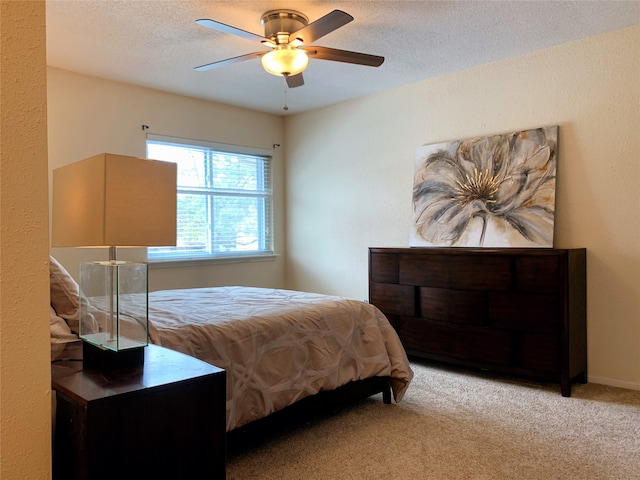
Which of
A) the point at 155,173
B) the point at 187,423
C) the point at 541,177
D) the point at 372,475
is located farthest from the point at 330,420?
the point at 541,177

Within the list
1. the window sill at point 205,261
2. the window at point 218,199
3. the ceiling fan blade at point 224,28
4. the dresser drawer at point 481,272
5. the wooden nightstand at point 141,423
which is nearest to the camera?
the wooden nightstand at point 141,423

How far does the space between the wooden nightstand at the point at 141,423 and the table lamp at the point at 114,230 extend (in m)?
0.10

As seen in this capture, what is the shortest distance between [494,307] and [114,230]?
277cm

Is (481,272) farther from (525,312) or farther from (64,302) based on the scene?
(64,302)

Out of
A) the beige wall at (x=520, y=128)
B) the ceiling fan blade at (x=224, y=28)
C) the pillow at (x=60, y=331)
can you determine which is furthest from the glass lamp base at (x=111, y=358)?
the beige wall at (x=520, y=128)

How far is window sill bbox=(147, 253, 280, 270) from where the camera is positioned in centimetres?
441

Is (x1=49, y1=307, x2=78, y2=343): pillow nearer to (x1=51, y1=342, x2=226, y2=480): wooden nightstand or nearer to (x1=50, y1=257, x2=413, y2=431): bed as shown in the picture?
(x1=50, y1=257, x2=413, y2=431): bed

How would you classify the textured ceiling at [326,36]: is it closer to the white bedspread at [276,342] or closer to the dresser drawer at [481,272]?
the dresser drawer at [481,272]

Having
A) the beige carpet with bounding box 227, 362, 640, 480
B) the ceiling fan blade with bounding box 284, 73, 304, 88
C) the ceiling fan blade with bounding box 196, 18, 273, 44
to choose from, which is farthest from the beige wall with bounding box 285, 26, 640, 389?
the ceiling fan blade with bounding box 196, 18, 273, 44

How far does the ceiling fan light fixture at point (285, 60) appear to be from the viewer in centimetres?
267

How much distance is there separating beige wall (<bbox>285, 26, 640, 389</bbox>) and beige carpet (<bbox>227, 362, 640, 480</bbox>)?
0.73 meters

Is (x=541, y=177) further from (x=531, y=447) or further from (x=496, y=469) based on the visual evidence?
(x=496, y=469)

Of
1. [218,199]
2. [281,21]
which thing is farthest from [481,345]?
[218,199]

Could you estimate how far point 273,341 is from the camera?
2270 mm
